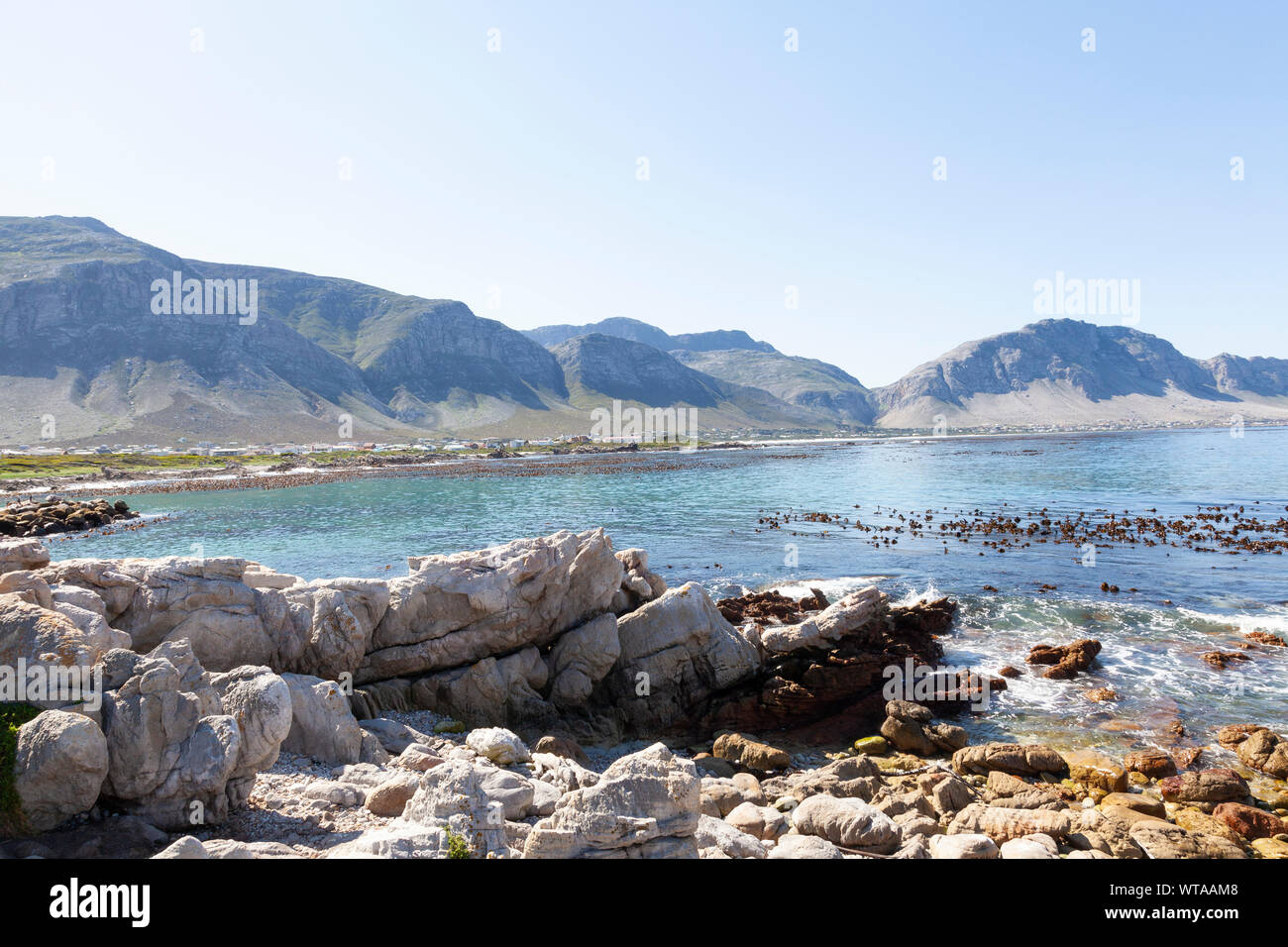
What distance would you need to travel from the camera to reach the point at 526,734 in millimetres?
19844

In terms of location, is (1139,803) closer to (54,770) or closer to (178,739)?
(178,739)

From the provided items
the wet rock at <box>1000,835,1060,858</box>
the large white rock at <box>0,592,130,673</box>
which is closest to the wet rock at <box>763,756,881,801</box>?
the wet rock at <box>1000,835,1060,858</box>

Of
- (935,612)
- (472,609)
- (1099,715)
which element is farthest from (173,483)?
(1099,715)

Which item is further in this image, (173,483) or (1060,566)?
(173,483)

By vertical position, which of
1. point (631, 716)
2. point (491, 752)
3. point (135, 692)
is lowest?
point (631, 716)

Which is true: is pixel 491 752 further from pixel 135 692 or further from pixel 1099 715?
pixel 1099 715

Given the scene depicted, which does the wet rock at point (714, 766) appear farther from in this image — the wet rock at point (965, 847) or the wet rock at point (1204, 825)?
the wet rock at point (1204, 825)

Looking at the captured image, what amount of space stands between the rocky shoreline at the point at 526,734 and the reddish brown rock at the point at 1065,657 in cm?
11

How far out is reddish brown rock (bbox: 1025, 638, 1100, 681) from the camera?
23.9m

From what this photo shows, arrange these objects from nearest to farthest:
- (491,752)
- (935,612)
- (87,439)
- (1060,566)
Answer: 1. (491,752)
2. (935,612)
3. (1060,566)
4. (87,439)

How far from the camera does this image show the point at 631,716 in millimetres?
21688

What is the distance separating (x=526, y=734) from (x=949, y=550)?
34927 millimetres

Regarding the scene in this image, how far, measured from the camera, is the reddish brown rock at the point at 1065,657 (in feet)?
78.4
